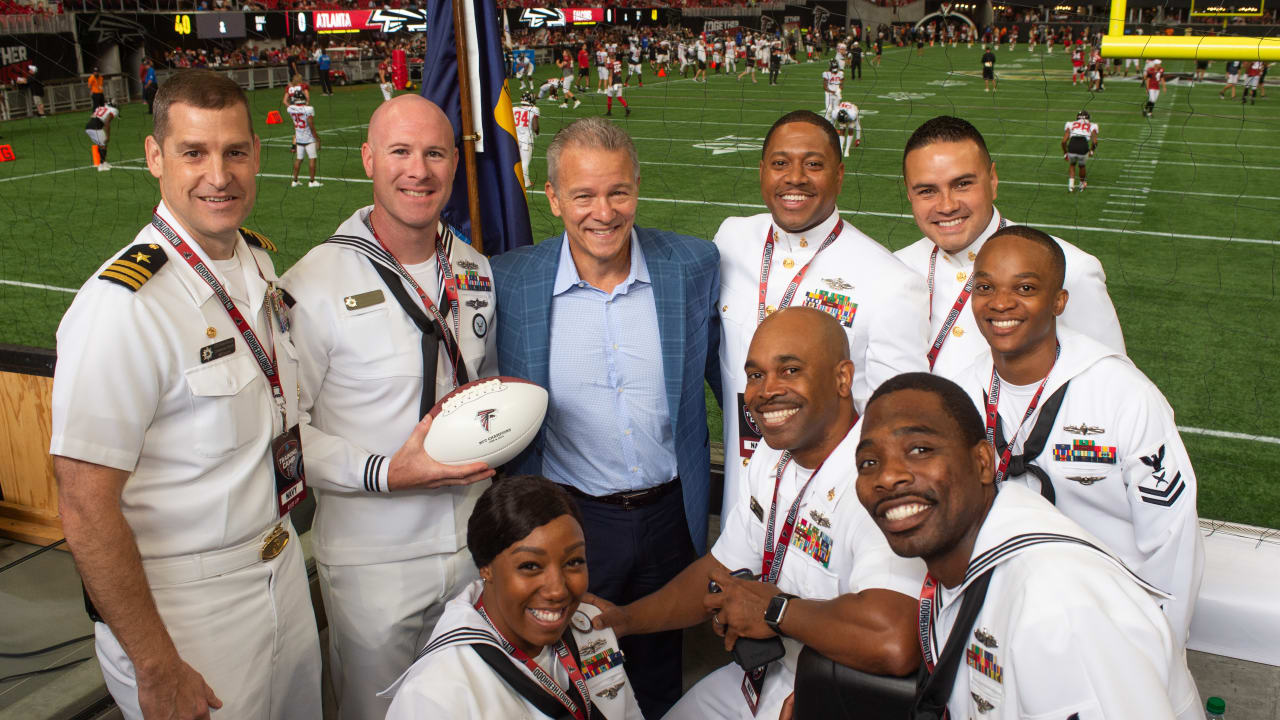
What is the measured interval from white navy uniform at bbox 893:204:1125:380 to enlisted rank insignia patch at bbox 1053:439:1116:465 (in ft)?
1.48

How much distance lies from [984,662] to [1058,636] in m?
0.24

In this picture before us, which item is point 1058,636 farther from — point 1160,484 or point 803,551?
point 1160,484

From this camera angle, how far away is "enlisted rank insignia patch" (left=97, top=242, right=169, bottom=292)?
2119mm

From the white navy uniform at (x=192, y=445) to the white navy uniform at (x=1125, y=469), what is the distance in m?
2.08

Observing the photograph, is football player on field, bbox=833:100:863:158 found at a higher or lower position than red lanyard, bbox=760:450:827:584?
higher

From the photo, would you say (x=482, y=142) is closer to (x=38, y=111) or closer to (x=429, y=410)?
(x=429, y=410)

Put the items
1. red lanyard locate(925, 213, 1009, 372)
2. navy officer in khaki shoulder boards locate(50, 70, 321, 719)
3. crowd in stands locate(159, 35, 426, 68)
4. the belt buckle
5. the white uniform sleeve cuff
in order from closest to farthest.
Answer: navy officer in khaki shoulder boards locate(50, 70, 321, 719) → the belt buckle → the white uniform sleeve cuff → red lanyard locate(925, 213, 1009, 372) → crowd in stands locate(159, 35, 426, 68)

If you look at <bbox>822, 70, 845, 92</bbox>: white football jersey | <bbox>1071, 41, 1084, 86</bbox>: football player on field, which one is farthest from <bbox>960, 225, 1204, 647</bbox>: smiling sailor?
<bbox>1071, 41, 1084, 86</bbox>: football player on field

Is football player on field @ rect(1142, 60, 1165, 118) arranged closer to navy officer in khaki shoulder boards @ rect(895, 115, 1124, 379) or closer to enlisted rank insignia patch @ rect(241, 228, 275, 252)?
navy officer in khaki shoulder boards @ rect(895, 115, 1124, 379)

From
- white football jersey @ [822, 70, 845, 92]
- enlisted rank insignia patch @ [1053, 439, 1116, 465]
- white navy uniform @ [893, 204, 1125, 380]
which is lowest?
enlisted rank insignia patch @ [1053, 439, 1116, 465]

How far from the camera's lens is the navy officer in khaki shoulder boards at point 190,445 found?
206 centimetres

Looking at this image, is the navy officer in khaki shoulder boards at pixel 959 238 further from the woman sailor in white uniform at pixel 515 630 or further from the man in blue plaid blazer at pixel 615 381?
the woman sailor in white uniform at pixel 515 630

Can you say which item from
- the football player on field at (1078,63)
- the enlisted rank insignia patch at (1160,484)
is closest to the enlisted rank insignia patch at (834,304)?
the enlisted rank insignia patch at (1160,484)

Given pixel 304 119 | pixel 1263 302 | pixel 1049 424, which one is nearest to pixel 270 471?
pixel 1049 424
